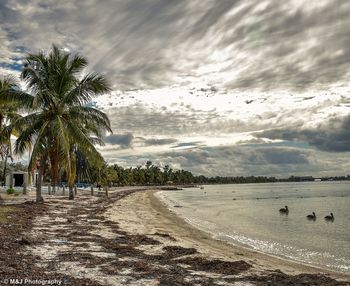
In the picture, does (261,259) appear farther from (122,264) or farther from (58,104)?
(58,104)

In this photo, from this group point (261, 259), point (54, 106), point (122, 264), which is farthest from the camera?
point (54, 106)

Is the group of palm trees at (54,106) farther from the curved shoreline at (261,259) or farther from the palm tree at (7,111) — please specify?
the curved shoreline at (261,259)

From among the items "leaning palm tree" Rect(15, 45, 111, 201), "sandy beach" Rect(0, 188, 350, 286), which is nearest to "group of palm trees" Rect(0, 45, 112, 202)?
"leaning palm tree" Rect(15, 45, 111, 201)

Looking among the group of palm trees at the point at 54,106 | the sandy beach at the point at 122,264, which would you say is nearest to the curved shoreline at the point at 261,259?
the sandy beach at the point at 122,264

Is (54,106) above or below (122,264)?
above

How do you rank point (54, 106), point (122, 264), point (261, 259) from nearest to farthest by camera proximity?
point (122, 264), point (261, 259), point (54, 106)

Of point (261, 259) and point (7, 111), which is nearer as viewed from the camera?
point (261, 259)

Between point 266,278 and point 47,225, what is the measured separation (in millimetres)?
10735

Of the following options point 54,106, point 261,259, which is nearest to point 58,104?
point 54,106

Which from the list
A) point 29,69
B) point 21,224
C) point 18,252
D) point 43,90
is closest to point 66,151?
point 43,90

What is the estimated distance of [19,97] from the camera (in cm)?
2408

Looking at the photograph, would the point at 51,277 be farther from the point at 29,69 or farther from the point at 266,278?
the point at 29,69

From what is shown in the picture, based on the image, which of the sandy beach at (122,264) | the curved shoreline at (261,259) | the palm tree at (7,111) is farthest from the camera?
the palm tree at (7,111)

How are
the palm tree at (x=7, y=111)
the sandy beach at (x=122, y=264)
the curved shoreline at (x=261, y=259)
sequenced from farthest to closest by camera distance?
the palm tree at (x=7, y=111) → the curved shoreline at (x=261, y=259) → the sandy beach at (x=122, y=264)
